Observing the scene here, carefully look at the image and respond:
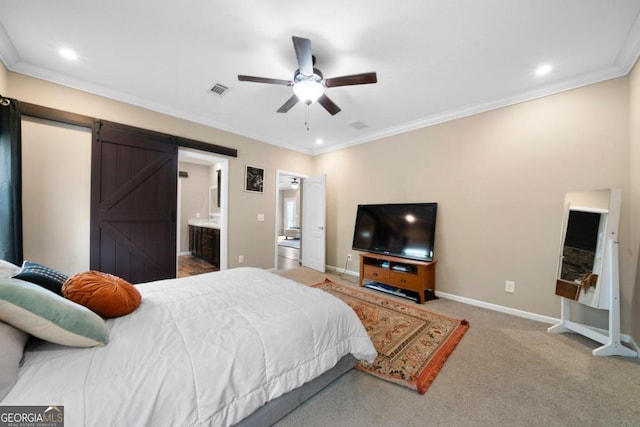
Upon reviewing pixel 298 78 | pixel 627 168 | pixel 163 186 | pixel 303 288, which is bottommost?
pixel 303 288

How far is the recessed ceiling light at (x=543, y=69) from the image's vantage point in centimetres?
232

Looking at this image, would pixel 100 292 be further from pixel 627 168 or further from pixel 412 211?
pixel 627 168

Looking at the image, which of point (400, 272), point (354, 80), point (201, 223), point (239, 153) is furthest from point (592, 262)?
point (201, 223)

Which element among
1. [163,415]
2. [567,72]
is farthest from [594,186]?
[163,415]

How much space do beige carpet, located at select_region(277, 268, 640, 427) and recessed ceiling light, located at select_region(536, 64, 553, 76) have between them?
2.74 meters

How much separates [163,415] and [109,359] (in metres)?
0.33

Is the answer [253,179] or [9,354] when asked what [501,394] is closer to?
[9,354]

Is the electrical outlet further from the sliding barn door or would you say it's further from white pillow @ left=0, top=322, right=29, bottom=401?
the sliding barn door

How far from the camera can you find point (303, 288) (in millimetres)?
1887

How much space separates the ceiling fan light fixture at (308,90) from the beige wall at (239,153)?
2284 millimetres

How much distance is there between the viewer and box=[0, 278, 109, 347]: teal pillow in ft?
2.94

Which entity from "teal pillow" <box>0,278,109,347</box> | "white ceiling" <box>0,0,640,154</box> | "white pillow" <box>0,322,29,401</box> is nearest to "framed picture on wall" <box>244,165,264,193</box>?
"white ceiling" <box>0,0,640,154</box>

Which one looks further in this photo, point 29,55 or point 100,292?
point 29,55

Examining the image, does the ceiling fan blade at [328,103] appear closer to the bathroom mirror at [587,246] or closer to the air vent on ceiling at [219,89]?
the air vent on ceiling at [219,89]
